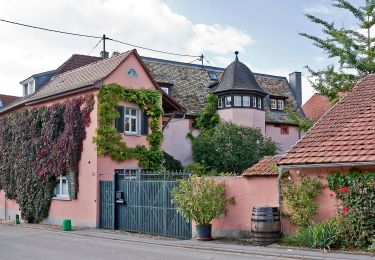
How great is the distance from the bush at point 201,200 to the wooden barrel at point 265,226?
5.65 feet

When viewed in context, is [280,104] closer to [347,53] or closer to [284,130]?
[284,130]

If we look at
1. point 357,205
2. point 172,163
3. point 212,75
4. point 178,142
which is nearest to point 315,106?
point 212,75

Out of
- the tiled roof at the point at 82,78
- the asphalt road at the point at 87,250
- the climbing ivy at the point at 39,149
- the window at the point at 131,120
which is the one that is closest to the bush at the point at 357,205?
the asphalt road at the point at 87,250

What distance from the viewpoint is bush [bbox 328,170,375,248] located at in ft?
46.7

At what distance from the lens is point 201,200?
17.2 metres

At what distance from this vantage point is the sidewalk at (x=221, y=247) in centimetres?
1359

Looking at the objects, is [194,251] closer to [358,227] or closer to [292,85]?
[358,227]

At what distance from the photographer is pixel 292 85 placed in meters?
49.3

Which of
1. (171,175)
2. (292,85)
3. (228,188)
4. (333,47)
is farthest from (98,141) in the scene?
(292,85)

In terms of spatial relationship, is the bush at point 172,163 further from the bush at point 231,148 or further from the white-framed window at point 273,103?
the white-framed window at point 273,103

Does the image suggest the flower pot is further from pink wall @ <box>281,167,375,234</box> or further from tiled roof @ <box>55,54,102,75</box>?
tiled roof @ <box>55,54,102,75</box>

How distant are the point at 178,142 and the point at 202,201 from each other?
1955cm

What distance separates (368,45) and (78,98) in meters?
13.5

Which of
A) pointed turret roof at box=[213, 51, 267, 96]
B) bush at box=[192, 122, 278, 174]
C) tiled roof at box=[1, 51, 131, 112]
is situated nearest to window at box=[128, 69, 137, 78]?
tiled roof at box=[1, 51, 131, 112]
